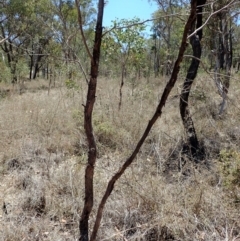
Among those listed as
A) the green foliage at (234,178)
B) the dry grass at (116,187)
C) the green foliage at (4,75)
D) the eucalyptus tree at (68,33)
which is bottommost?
the dry grass at (116,187)

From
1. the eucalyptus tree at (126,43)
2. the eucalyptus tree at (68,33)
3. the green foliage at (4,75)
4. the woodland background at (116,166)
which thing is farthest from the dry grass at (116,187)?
the green foliage at (4,75)

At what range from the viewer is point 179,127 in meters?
4.30

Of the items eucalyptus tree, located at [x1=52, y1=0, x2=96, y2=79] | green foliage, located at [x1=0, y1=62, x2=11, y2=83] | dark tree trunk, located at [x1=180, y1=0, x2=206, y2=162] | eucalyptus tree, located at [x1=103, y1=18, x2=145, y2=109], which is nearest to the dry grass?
dark tree trunk, located at [x1=180, y1=0, x2=206, y2=162]

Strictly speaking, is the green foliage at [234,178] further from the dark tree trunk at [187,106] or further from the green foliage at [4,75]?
the green foliage at [4,75]

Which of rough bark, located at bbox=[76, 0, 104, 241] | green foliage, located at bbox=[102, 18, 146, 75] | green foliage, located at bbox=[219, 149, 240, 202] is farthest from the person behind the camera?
green foliage, located at bbox=[102, 18, 146, 75]

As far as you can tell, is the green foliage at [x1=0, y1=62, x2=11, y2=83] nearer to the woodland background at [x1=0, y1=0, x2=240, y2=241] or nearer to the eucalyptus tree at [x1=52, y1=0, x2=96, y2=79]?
the eucalyptus tree at [x1=52, y1=0, x2=96, y2=79]

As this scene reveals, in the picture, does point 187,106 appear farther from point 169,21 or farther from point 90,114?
point 169,21

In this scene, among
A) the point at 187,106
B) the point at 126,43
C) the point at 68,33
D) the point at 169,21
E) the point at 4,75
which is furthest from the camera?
the point at 4,75

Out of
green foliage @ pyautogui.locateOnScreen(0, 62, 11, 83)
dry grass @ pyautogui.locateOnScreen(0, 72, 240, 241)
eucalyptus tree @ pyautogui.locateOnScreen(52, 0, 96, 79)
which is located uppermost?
eucalyptus tree @ pyautogui.locateOnScreen(52, 0, 96, 79)

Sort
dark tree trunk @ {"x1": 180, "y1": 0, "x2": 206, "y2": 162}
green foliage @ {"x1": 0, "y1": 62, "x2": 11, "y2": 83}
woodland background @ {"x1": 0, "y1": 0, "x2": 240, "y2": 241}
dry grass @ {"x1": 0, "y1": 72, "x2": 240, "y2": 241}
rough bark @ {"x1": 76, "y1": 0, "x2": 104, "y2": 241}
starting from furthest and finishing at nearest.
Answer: green foliage @ {"x1": 0, "y1": 62, "x2": 11, "y2": 83}
dark tree trunk @ {"x1": 180, "y1": 0, "x2": 206, "y2": 162}
dry grass @ {"x1": 0, "y1": 72, "x2": 240, "y2": 241}
woodland background @ {"x1": 0, "y1": 0, "x2": 240, "y2": 241}
rough bark @ {"x1": 76, "y1": 0, "x2": 104, "y2": 241}

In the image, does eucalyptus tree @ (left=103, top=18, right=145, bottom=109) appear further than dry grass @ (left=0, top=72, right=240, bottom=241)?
Yes

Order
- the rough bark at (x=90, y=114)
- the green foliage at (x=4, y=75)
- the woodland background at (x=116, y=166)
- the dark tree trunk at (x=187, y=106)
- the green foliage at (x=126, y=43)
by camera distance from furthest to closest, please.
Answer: the green foliage at (x=4, y=75)
the green foliage at (x=126, y=43)
the dark tree trunk at (x=187, y=106)
the woodland background at (x=116, y=166)
the rough bark at (x=90, y=114)

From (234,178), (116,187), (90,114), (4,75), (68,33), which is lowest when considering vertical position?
(116,187)

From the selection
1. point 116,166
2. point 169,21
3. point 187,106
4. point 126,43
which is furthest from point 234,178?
point 169,21
